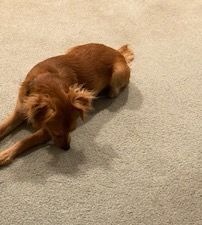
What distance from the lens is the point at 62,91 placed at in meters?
1.79

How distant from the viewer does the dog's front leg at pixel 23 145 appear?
186 centimetres

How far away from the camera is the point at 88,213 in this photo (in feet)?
5.74

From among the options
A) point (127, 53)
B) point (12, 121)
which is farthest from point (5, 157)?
point (127, 53)

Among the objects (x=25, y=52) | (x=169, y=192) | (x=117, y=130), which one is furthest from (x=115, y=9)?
(x=169, y=192)

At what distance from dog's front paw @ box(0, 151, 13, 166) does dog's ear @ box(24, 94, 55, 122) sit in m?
0.23

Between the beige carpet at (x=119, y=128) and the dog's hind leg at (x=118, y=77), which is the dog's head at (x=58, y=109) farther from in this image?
the dog's hind leg at (x=118, y=77)

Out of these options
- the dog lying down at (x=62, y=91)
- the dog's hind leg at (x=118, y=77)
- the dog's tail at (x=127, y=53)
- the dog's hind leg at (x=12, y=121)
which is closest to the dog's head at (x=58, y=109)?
the dog lying down at (x=62, y=91)

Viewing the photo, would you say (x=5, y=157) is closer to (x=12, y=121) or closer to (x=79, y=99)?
(x=12, y=121)

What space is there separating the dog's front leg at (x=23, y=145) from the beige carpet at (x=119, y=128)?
4 cm

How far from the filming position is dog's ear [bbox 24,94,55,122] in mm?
1724

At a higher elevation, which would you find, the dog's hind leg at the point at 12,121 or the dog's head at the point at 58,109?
the dog's head at the point at 58,109

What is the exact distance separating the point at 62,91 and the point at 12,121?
1.16ft

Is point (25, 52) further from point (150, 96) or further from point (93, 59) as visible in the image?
point (150, 96)

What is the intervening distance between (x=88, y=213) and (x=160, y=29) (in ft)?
4.87
